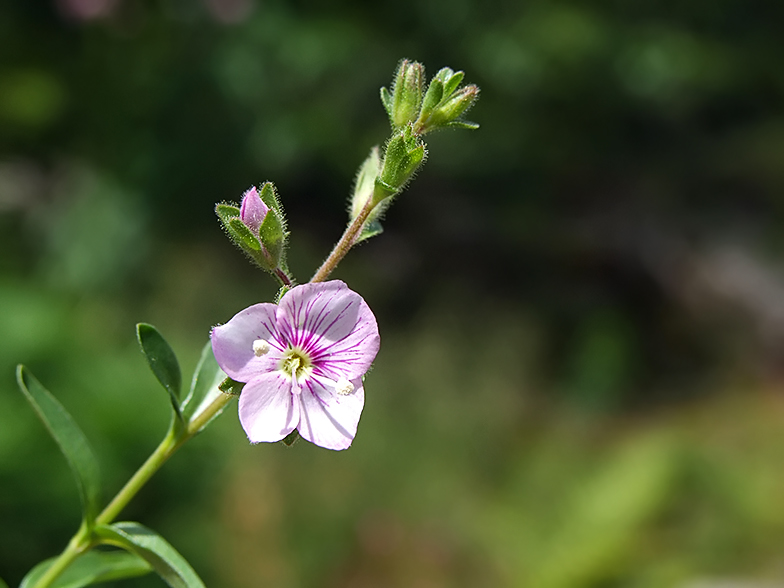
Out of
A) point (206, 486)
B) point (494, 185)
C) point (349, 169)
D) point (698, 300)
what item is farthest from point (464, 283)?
point (206, 486)

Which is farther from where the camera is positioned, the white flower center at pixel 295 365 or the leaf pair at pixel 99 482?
the white flower center at pixel 295 365

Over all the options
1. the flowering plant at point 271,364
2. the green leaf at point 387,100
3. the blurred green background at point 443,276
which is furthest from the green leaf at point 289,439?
the blurred green background at point 443,276

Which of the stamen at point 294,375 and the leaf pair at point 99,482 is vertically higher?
the stamen at point 294,375

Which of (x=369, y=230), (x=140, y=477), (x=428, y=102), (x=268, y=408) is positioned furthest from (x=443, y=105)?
(x=140, y=477)

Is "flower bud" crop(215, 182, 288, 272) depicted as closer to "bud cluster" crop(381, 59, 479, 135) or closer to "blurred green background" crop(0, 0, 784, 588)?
"bud cluster" crop(381, 59, 479, 135)

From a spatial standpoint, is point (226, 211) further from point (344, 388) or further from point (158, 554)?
point (158, 554)

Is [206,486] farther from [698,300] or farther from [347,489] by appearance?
[698,300]

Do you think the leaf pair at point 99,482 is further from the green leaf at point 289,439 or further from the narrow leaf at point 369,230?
the narrow leaf at point 369,230

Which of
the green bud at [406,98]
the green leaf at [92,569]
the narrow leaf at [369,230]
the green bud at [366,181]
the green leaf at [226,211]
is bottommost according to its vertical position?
the green leaf at [92,569]
